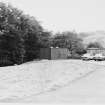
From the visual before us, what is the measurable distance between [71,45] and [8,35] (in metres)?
25.2

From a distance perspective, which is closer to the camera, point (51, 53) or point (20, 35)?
point (20, 35)

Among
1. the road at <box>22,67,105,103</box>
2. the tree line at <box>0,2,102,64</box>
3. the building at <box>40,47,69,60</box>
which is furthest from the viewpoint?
the building at <box>40,47,69,60</box>

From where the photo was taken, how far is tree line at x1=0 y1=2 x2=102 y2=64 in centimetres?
2984

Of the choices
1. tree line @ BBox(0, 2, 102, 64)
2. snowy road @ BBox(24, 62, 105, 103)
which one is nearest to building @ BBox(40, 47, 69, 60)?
tree line @ BBox(0, 2, 102, 64)

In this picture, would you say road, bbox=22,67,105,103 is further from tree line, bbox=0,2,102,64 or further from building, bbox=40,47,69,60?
building, bbox=40,47,69,60

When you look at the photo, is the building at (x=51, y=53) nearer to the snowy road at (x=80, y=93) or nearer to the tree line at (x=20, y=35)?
the tree line at (x=20, y=35)

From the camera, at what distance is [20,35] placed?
3059 centimetres

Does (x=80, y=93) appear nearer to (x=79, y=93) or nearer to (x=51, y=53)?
(x=79, y=93)

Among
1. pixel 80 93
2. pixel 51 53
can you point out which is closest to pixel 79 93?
pixel 80 93

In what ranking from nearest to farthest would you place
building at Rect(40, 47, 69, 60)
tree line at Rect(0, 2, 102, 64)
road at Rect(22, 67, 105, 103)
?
road at Rect(22, 67, 105, 103)
tree line at Rect(0, 2, 102, 64)
building at Rect(40, 47, 69, 60)

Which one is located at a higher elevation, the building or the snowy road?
the building

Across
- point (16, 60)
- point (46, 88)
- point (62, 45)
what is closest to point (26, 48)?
point (16, 60)

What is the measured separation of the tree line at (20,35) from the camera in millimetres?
29844

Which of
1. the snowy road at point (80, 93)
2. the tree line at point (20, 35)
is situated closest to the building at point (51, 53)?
the tree line at point (20, 35)
